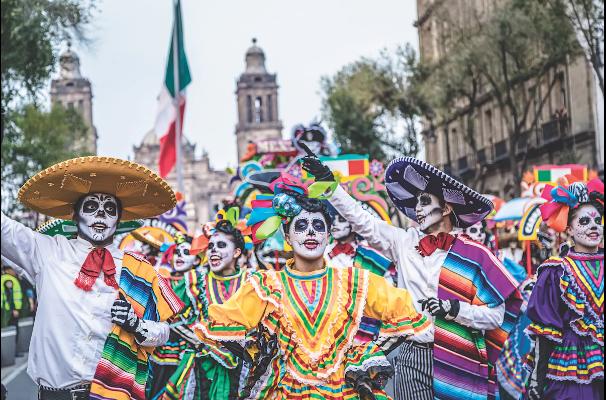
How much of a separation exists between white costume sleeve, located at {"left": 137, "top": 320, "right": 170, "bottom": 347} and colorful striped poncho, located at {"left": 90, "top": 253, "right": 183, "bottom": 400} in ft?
0.26

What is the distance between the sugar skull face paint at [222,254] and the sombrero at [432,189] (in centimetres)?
178

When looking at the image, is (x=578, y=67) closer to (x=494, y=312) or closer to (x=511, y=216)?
(x=511, y=216)

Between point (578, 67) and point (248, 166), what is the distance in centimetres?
1644

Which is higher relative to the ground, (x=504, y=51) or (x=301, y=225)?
(x=504, y=51)

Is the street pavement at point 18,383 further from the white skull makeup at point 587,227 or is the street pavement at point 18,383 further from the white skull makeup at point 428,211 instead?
the white skull makeup at point 587,227

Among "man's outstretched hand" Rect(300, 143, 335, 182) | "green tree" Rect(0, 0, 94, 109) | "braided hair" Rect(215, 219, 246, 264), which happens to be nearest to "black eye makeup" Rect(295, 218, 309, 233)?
"man's outstretched hand" Rect(300, 143, 335, 182)

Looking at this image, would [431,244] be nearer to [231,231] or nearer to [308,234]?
[308,234]

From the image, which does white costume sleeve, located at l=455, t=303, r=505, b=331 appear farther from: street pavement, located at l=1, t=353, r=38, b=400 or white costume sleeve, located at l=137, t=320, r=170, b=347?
street pavement, located at l=1, t=353, r=38, b=400

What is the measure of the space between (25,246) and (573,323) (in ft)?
12.6

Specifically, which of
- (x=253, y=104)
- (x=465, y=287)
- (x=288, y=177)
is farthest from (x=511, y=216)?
(x=253, y=104)

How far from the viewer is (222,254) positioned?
7.16m

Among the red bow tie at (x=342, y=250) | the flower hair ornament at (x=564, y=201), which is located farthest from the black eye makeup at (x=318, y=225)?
the red bow tie at (x=342, y=250)

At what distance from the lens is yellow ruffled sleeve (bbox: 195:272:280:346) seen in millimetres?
4363

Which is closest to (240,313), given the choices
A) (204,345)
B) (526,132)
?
(204,345)
